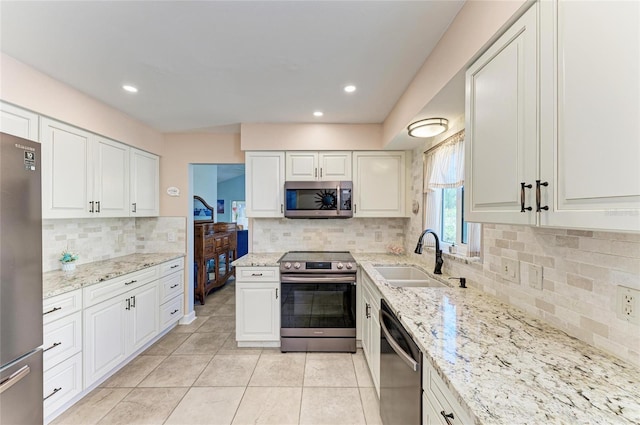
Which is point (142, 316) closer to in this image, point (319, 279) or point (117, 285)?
point (117, 285)

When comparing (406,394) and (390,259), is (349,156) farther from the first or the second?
(406,394)

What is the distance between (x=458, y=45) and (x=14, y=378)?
2.69 metres

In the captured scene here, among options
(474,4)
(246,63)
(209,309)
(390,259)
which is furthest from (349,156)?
(209,309)

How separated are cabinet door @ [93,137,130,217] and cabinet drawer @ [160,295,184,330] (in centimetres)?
114

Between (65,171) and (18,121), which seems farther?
(65,171)

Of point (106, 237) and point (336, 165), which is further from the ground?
point (336, 165)

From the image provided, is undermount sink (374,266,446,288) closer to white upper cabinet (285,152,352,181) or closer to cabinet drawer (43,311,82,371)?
white upper cabinet (285,152,352,181)

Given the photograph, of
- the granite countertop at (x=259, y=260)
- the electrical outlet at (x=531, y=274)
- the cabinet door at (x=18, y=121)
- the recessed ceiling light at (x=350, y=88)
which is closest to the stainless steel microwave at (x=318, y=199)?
the granite countertop at (x=259, y=260)

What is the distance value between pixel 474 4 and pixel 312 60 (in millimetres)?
965

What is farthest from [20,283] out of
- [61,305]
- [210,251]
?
[210,251]

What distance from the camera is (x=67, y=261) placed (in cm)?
229

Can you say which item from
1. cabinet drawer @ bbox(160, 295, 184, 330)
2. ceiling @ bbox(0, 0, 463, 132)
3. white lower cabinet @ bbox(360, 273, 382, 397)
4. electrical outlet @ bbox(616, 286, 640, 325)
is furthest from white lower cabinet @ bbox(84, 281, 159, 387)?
electrical outlet @ bbox(616, 286, 640, 325)

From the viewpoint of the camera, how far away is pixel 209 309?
393 centimetres

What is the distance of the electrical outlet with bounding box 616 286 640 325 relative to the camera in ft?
2.77
